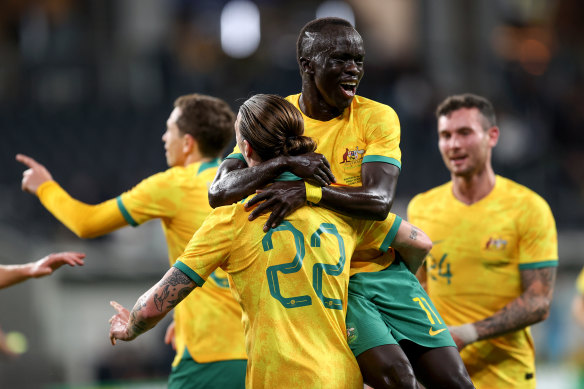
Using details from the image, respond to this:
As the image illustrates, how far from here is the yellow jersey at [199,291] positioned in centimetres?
495

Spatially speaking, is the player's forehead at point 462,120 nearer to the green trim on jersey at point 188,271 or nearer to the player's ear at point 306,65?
the player's ear at point 306,65

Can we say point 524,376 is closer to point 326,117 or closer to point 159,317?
point 326,117

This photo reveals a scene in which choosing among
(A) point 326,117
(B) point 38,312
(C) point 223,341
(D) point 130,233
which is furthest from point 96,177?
(A) point 326,117

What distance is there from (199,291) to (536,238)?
206cm

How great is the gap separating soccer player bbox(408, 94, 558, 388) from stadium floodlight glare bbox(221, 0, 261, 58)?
47.6 feet

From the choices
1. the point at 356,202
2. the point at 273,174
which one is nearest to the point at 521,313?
the point at 356,202

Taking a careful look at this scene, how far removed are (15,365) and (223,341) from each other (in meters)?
5.57

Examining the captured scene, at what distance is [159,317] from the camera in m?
3.74

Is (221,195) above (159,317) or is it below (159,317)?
above

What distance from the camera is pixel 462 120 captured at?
212 inches

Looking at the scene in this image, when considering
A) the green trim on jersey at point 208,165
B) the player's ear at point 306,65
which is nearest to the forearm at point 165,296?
the player's ear at point 306,65

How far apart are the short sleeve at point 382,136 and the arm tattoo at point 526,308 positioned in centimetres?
139

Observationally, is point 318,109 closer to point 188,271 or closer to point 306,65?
point 306,65

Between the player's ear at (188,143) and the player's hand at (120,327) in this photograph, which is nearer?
the player's hand at (120,327)
